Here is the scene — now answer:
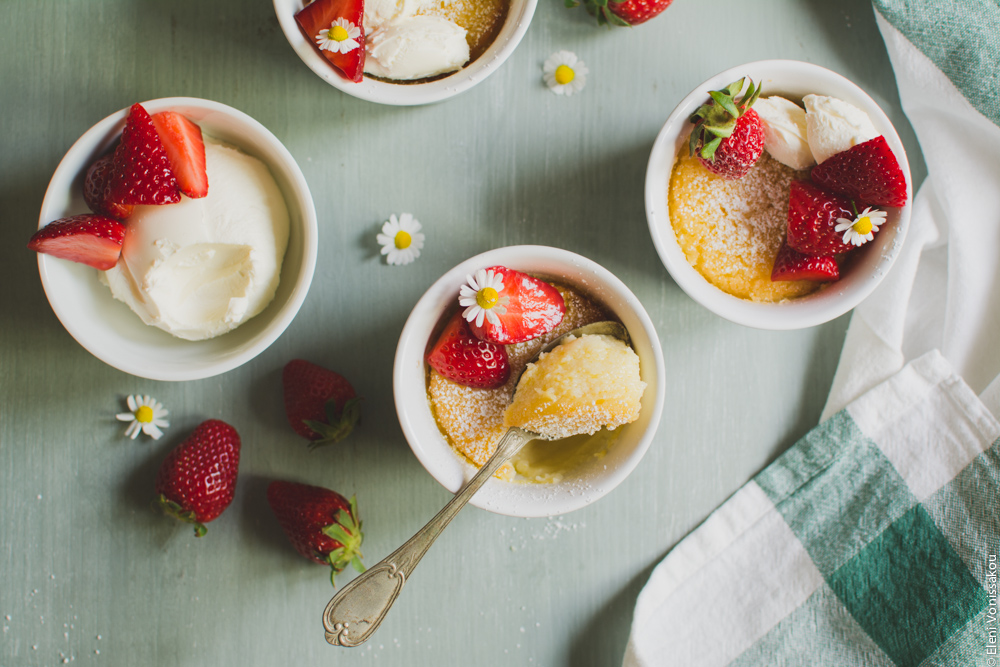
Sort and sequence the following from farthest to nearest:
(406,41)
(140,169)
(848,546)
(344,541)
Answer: (848,546) → (344,541) → (406,41) → (140,169)

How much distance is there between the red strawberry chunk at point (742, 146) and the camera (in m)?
1.08

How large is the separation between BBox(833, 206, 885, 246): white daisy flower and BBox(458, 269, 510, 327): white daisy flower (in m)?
0.59

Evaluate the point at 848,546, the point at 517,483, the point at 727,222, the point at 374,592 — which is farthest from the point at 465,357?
the point at 848,546

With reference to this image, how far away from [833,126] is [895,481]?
2.36 ft

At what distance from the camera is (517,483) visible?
1.14 meters

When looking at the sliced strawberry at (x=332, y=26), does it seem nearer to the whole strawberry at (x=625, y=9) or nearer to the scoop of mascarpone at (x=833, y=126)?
the whole strawberry at (x=625, y=9)

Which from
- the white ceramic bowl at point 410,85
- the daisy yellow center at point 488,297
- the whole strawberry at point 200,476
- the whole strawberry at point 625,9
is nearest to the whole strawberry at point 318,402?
the whole strawberry at point 200,476

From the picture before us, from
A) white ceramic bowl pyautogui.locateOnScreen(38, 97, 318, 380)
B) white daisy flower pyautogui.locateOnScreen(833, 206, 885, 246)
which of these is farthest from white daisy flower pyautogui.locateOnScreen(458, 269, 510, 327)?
white daisy flower pyautogui.locateOnScreen(833, 206, 885, 246)

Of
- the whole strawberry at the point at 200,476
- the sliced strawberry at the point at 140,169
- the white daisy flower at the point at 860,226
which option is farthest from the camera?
the whole strawberry at the point at 200,476

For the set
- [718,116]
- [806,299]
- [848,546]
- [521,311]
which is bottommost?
[848,546]

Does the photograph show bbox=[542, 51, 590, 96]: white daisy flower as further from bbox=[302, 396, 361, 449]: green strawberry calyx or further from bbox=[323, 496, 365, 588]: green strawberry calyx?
bbox=[323, 496, 365, 588]: green strawberry calyx

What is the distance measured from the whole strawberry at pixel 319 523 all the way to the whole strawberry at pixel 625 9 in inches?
41.6

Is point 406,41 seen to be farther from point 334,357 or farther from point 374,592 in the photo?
point 374,592

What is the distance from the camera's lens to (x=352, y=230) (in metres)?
1.28
